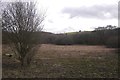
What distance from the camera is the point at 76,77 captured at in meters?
8.81

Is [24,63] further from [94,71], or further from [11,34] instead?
[94,71]

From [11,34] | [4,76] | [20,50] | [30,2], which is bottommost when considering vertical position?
[4,76]

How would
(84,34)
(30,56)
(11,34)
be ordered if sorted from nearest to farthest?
1. (11,34)
2. (30,56)
3. (84,34)

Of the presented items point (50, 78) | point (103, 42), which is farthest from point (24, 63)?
point (103, 42)

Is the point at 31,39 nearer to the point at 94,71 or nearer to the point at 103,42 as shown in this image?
the point at 94,71

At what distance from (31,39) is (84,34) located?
83.4 feet

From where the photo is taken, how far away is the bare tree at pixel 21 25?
11.0 meters

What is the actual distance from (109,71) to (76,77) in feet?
6.26

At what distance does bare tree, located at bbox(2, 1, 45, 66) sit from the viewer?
11.0 meters

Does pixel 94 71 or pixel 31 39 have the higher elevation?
pixel 31 39

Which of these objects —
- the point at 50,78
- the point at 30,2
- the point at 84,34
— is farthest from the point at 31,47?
→ the point at 84,34

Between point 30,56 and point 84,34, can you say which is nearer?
point 30,56

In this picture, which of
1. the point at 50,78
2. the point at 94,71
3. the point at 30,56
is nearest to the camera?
the point at 50,78

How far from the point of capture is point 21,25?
36.3ft
